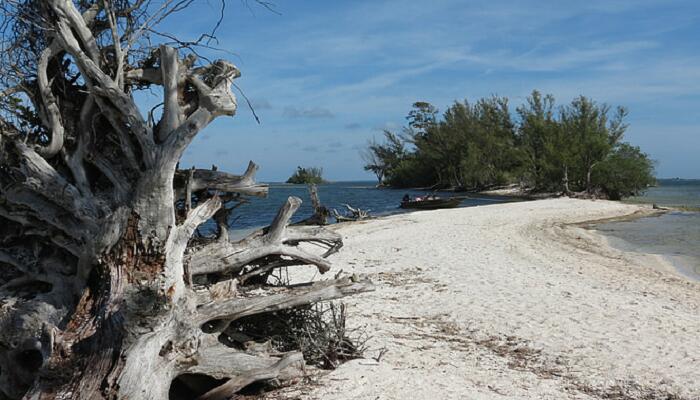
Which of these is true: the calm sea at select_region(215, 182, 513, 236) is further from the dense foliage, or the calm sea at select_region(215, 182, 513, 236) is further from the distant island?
the distant island

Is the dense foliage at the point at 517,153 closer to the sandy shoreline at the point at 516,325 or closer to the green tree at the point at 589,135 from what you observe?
the green tree at the point at 589,135

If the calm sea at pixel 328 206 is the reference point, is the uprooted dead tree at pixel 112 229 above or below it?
above

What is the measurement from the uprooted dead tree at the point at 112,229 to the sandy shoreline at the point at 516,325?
4.00 feet

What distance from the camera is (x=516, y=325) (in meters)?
8.44

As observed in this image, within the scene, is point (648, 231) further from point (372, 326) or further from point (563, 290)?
point (372, 326)

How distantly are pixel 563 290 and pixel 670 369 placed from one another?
417cm

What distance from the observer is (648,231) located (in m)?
24.5

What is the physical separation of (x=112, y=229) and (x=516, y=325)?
5.80 metres

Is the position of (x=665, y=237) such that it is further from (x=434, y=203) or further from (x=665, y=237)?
(x=434, y=203)

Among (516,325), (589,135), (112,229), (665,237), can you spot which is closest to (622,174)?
(589,135)

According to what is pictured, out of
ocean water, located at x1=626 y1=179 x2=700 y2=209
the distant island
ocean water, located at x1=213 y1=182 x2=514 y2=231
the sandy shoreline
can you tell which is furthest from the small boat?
the distant island

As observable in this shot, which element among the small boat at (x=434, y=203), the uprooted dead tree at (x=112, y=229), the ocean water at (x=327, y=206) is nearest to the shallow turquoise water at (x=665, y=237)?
A: the small boat at (x=434, y=203)

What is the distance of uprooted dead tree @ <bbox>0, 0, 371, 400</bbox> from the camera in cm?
480

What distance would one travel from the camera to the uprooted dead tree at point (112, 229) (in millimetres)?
4797
